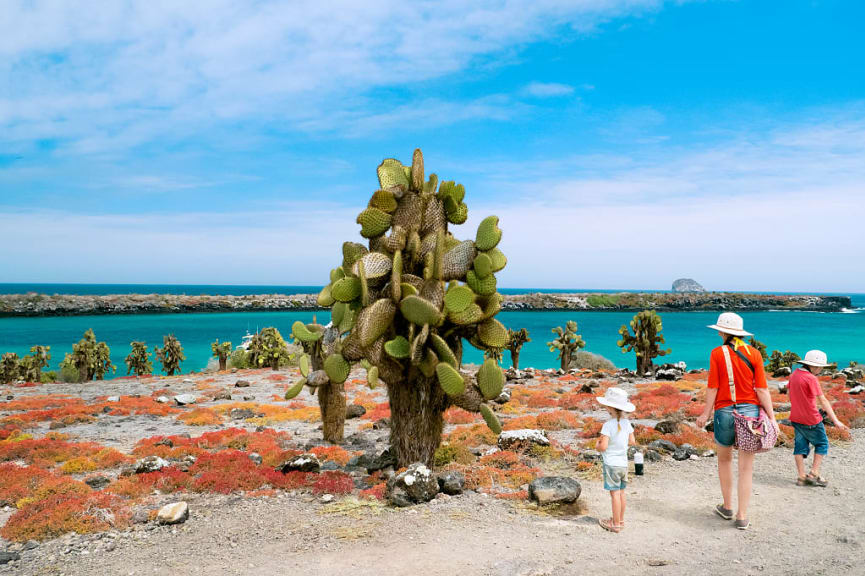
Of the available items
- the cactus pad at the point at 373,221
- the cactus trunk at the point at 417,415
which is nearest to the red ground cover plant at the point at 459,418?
the cactus trunk at the point at 417,415

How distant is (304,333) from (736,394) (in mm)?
8721

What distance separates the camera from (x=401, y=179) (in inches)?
386

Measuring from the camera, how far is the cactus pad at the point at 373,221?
31.0 ft

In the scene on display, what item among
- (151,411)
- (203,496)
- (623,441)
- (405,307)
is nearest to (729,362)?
(623,441)

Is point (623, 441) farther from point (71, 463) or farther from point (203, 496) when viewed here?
point (71, 463)

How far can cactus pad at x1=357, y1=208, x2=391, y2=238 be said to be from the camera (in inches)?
372

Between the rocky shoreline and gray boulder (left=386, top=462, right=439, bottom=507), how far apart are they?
88.3 m

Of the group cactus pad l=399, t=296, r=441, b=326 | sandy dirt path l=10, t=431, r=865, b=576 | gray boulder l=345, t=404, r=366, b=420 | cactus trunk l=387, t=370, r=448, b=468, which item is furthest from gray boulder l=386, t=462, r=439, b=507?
gray boulder l=345, t=404, r=366, b=420

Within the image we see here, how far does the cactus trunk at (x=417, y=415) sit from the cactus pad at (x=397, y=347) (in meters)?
0.71

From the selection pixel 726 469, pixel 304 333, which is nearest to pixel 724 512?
pixel 726 469

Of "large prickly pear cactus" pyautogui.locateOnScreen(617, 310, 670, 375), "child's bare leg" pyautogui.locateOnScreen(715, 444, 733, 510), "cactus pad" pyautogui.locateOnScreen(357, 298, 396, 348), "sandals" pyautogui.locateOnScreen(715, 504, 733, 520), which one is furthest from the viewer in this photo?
"large prickly pear cactus" pyautogui.locateOnScreen(617, 310, 670, 375)

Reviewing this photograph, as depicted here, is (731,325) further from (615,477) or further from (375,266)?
(375,266)

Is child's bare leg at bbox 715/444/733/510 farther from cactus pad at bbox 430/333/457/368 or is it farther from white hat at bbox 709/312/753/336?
cactus pad at bbox 430/333/457/368

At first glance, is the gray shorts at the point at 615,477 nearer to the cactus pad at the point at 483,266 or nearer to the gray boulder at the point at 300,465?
the cactus pad at the point at 483,266
